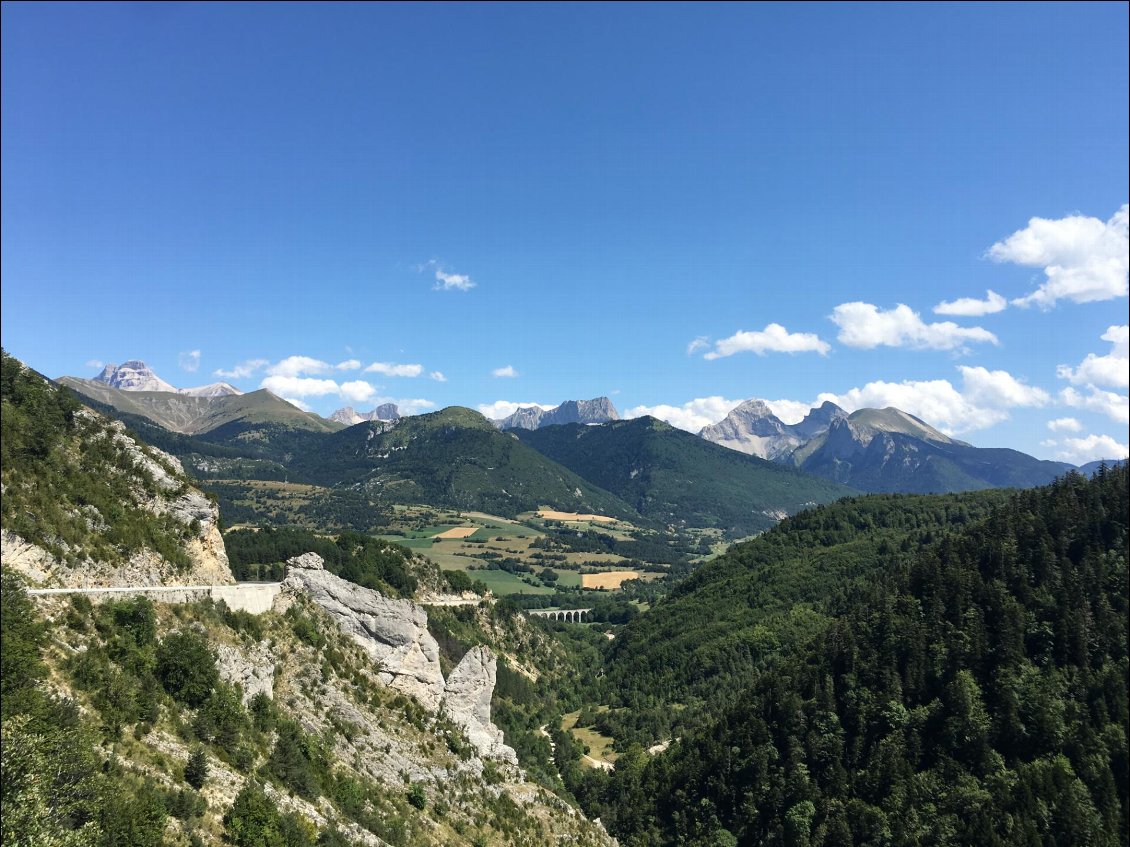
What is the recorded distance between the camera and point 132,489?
60719 millimetres

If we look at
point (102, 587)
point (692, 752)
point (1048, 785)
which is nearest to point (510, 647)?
point (692, 752)

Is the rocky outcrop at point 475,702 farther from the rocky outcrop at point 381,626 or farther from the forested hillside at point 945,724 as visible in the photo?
the forested hillside at point 945,724

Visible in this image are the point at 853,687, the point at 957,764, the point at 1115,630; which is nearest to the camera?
the point at 957,764

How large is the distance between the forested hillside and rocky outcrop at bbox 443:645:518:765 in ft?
104

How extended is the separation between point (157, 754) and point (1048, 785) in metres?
98.3

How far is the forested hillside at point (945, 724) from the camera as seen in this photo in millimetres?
86000

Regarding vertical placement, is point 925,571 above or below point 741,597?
above

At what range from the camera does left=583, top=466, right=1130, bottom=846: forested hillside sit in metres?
86.0

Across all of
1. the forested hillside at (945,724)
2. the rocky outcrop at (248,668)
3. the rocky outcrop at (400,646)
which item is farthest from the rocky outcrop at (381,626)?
the forested hillside at (945,724)

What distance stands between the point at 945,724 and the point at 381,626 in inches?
3142

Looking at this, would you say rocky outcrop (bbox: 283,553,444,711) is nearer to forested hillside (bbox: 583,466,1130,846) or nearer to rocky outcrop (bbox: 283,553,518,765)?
rocky outcrop (bbox: 283,553,518,765)

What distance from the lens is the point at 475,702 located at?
84500mm

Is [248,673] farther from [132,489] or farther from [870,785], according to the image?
[870,785]

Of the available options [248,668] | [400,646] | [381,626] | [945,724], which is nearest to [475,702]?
[400,646]
